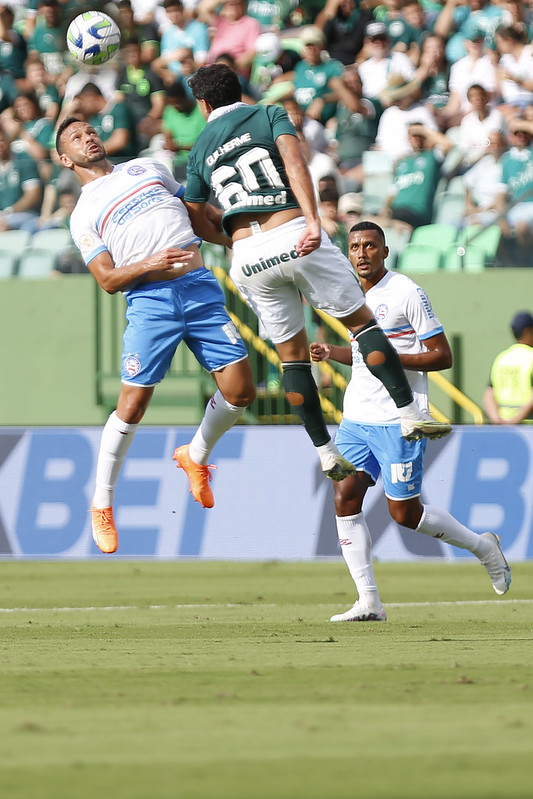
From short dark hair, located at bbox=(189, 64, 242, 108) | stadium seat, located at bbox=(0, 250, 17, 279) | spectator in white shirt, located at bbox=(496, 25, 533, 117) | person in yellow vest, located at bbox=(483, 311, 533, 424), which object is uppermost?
short dark hair, located at bbox=(189, 64, 242, 108)

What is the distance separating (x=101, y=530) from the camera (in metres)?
8.80

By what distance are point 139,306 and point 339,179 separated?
8.59 metres

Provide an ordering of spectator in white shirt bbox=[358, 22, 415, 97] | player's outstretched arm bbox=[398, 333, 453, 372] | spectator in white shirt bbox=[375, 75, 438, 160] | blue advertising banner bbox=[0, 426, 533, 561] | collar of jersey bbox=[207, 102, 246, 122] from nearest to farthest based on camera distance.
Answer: collar of jersey bbox=[207, 102, 246, 122], player's outstretched arm bbox=[398, 333, 453, 372], blue advertising banner bbox=[0, 426, 533, 561], spectator in white shirt bbox=[375, 75, 438, 160], spectator in white shirt bbox=[358, 22, 415, 97]

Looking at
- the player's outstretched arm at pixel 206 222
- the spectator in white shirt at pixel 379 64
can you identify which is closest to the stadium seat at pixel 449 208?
the spectator in white shirt at pixel 379 64

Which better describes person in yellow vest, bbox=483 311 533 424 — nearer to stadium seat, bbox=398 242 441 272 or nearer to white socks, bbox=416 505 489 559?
stadium seat, bbox=398 242 441 272

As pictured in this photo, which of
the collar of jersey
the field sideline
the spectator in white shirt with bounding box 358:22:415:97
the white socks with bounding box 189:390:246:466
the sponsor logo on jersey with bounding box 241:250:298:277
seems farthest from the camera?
the spectator in white shirt with bounding box 358:22:415:97

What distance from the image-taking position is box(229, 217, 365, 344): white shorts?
7.79 meters

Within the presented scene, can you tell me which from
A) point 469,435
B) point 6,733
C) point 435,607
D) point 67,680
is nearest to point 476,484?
point 469,435

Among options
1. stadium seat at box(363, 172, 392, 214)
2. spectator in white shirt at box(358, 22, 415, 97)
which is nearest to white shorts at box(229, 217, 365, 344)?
stadium seat at box(363, 172, 392, 214)

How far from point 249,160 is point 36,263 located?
1041 centimetres

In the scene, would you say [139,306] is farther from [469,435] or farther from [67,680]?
[469,435]

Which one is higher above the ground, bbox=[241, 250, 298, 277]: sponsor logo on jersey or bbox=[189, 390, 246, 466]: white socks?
bbox=[241, 250, 298, 277]: sponsor logo on jersey

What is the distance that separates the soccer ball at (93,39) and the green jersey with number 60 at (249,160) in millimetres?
2253

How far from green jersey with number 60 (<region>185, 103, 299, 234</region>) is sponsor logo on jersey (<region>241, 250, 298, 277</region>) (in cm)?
27
